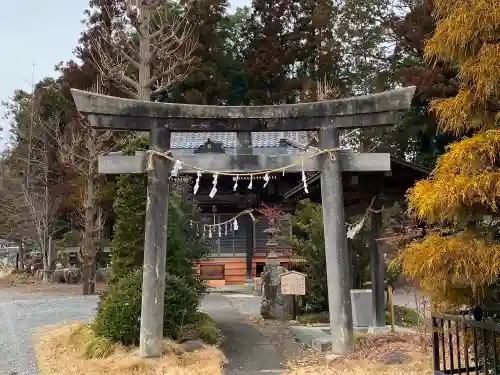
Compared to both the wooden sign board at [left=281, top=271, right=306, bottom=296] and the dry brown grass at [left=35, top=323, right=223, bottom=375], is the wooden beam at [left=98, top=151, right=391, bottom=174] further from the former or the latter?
the wooden sign board at [left=281, top=271, right=306, bottom=296]

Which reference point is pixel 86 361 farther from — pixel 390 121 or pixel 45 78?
pixel 45 78

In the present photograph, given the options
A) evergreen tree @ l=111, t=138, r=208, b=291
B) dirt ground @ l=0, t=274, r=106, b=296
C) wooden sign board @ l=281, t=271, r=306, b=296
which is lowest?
dirt ground @ l=0, t=274, r=106, b=296

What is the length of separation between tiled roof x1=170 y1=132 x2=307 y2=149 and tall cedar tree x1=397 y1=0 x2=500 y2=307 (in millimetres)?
13931

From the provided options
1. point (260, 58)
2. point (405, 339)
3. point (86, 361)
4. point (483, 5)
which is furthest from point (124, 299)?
point (260, 58)

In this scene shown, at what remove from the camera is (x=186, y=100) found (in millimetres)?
23469

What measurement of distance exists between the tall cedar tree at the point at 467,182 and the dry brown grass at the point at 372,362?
2.29m

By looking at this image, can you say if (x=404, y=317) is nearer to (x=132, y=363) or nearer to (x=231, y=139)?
(x=132, y=363)

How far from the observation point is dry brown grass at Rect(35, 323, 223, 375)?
22.8ft

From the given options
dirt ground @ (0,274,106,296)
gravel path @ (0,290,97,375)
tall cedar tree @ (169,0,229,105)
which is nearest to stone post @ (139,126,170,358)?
gravel path @ (0,290,97,375)

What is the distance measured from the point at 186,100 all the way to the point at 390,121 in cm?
1658

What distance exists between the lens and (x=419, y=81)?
19.5m

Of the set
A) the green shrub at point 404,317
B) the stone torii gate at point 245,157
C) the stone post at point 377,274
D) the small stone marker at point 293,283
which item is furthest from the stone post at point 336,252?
the green shrub at point 404,317

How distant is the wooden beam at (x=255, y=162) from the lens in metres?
7.82

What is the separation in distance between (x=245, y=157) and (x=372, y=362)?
3311 millimetres
